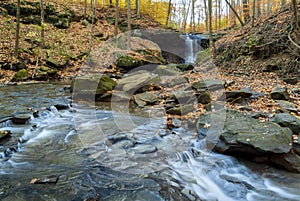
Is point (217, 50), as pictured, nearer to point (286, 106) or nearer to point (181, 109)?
point (181, 109)

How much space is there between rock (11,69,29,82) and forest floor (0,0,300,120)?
32 cm

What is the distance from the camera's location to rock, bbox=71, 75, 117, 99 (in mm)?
9008

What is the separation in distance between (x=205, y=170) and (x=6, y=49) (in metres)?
14.2

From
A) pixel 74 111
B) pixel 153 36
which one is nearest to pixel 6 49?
pixel 74 111

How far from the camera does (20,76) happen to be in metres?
11.7

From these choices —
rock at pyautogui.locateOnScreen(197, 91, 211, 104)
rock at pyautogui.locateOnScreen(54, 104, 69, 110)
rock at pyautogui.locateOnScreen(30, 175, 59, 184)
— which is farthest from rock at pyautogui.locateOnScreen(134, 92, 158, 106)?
rock at pyautogui.locateOnScreen(30, 175, 59, 184)

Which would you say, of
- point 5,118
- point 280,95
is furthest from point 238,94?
point 5,118

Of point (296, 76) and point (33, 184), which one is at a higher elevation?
point (296, 76)

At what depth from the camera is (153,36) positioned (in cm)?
2119

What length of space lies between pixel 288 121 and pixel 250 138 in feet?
3.94

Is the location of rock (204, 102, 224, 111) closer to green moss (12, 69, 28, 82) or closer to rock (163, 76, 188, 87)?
rock (163, 76, 188, 87)

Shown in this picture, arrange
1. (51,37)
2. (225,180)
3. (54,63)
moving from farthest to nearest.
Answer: (51,37) → (54,63) → (225,180)

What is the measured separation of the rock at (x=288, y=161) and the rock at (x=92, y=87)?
680 centimetres

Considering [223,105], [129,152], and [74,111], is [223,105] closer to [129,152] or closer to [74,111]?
[129,152]
